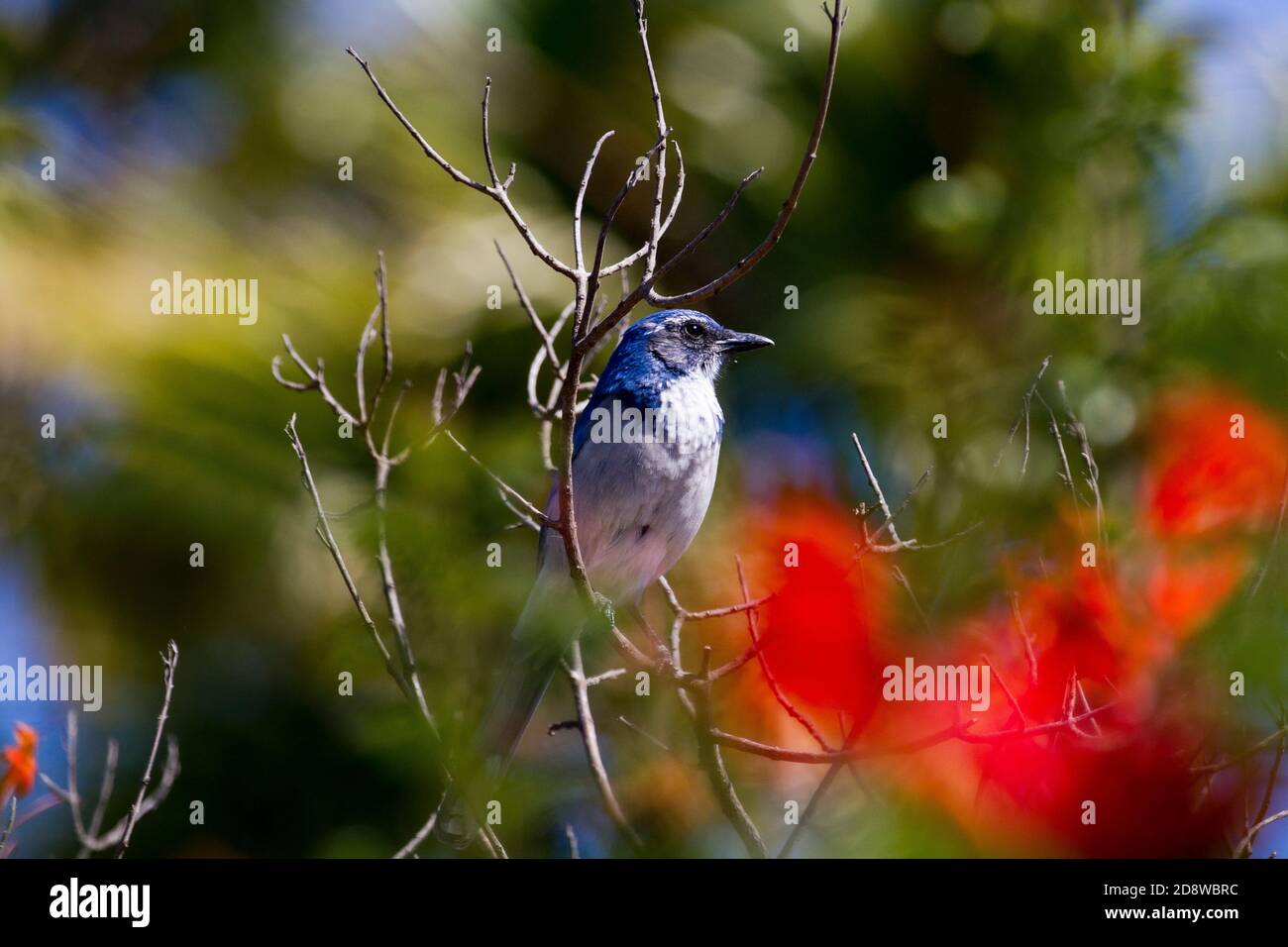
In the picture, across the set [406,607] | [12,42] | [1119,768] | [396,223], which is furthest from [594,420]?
[12,42]

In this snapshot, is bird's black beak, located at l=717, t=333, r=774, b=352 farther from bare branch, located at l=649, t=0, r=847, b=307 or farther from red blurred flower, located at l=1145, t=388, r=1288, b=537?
bare branch, located at l=649, t=0, r=847, b=307

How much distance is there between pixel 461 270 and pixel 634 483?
11.8 ft

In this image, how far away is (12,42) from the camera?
834cm

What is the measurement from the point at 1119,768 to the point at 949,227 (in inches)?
172

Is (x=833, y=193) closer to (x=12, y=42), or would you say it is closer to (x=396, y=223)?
(x=396, y=223)

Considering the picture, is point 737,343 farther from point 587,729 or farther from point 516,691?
point 587,729

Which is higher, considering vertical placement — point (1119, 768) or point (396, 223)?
point (396, 223)

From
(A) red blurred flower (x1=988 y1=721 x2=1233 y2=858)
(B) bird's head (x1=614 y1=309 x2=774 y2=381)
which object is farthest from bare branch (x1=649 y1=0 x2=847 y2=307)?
(B) bird's head (x1=614 y1=309 x2=774 y2=381)

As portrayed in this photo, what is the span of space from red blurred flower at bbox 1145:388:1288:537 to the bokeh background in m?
0.33

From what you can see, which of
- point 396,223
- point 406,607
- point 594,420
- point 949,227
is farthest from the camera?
point 396,223

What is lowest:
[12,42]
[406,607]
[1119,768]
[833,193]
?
[1119,768]

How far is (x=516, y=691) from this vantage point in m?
4.42

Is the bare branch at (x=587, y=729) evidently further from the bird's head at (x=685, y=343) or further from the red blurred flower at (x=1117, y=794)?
the bird's head at (x=685, y=343)

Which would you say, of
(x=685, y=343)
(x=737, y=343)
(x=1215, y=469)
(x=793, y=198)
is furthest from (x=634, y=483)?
(x=1215, y=469)
